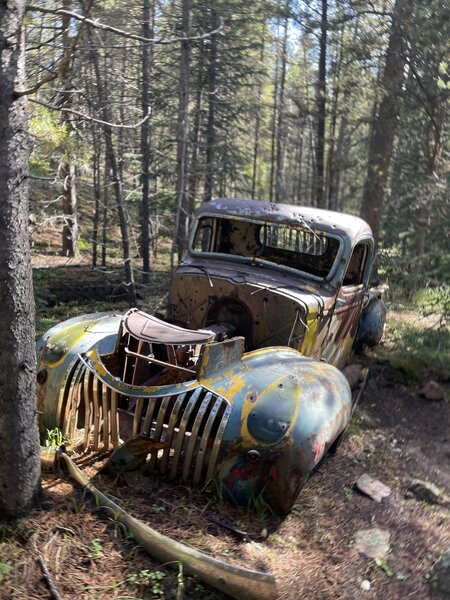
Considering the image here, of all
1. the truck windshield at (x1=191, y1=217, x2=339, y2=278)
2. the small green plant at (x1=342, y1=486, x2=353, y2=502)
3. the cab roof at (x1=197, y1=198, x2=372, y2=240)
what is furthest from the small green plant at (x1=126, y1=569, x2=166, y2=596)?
the truck windshield at (x1=191, y1=217, x2=339, y2=278)

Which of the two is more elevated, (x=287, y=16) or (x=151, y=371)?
(x=287, y=16)

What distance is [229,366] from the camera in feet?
13.0

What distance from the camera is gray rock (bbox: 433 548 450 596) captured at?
3.41 meters

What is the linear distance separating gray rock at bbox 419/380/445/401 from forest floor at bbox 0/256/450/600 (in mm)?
1880

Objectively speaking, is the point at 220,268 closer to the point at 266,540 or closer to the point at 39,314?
the point at 266,540

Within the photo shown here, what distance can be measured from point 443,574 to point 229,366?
197 cm

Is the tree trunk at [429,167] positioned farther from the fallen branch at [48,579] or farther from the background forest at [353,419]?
the fallen branch at [48,579]

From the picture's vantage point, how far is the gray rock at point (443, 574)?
3.41 metres

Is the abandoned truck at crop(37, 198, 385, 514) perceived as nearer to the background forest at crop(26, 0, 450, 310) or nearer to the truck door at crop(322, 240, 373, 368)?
the truck door at crop(322, 240, 373, 368)

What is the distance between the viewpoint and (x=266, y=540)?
342cm

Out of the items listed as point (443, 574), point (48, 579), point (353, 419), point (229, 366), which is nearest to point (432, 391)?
point (353, 419)

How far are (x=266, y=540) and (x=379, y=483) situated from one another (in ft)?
5.51

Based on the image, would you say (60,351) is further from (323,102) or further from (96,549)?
(323,102)

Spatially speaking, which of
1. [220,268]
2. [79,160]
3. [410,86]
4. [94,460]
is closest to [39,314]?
[79,160]
